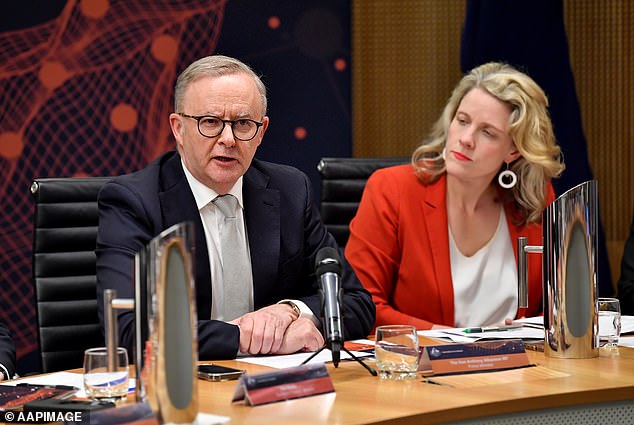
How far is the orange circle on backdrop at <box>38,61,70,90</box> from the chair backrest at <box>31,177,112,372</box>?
1.22 metres

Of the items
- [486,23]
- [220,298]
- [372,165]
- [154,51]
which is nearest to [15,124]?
[154,51]

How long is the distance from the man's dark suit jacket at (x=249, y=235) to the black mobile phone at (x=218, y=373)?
175 millimetres

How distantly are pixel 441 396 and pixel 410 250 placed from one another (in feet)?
4.72

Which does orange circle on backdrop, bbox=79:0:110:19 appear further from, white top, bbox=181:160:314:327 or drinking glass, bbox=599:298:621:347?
drinking glass, bbox=599:298:621:347

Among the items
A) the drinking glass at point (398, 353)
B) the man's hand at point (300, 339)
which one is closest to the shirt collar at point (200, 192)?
the man's hand at point (300, 339)

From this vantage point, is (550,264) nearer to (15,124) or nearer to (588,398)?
(588,398)

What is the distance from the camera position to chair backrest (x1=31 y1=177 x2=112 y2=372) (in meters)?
2.90

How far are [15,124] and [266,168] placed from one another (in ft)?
5.50

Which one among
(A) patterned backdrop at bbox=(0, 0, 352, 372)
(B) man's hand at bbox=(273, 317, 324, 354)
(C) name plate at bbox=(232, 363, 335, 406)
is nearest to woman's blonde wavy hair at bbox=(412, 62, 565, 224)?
(B) man's hand at bbox=(273, 317, 324, 354)

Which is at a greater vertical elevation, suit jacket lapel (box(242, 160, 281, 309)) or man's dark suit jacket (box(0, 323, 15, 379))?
suit jacket lapel (box(242, 160, 281, 309))

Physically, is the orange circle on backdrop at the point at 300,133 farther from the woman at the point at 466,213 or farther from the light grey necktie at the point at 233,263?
the light grey necktie at the point at 233,263

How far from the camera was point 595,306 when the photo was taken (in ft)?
7.07

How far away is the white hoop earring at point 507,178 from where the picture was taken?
10.6 ft

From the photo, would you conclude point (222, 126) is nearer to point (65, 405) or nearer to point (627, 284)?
point (65, 405)
